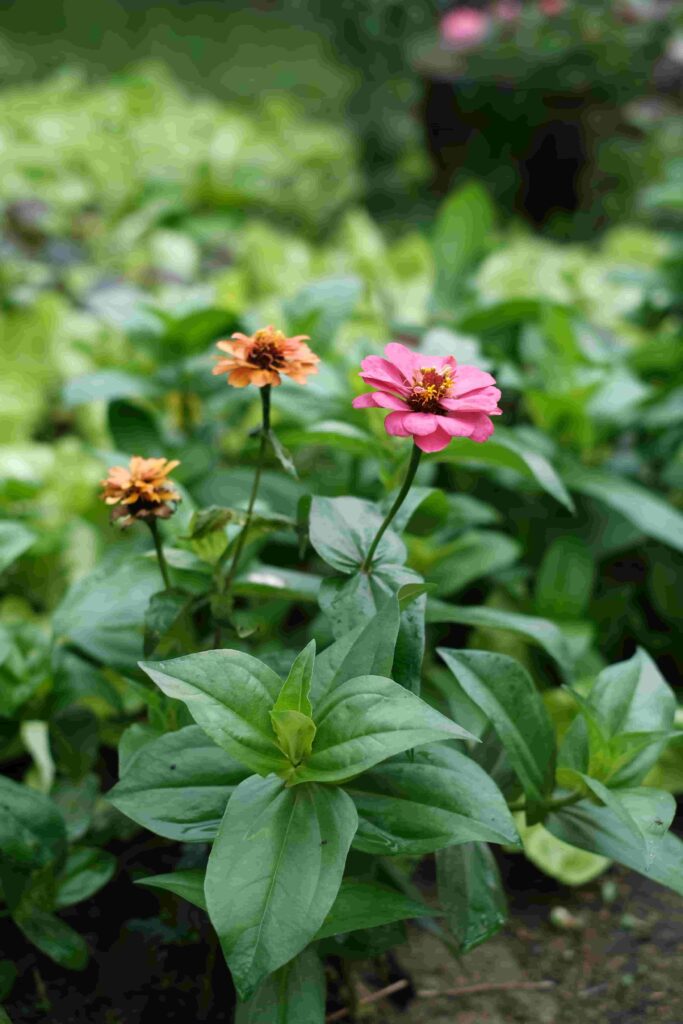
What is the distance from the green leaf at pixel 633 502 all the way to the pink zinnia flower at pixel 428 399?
57 cm

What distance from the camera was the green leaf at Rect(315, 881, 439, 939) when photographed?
31.3 inches

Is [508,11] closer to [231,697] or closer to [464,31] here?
[464,31]

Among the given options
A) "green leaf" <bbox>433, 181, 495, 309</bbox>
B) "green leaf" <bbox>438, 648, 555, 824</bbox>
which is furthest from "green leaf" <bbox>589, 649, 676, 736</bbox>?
"green leaf" <bbox>433, 181, 495, 309</bbox>

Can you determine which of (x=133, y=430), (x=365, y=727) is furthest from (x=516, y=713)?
(x=133, y=430)

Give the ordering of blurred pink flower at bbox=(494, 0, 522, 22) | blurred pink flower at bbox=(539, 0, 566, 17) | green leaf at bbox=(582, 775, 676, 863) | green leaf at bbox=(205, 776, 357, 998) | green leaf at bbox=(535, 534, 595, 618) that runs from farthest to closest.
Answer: blurred pink flower at bbox=(494, 0, 522, 22), blurred pink flower at bbox=(539, 0, 566, 17), green leaf at bbox=(535, 534, 595, 618), green leaf at bbox=(582, 775, 676, 863), green leaf at bbox=(205, 776, 357, 998)

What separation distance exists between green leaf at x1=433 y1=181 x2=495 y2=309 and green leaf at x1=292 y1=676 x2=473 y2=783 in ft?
3.76

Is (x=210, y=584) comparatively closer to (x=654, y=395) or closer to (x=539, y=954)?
(x=539, y=954)

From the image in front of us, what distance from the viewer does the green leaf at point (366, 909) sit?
0.80 metres

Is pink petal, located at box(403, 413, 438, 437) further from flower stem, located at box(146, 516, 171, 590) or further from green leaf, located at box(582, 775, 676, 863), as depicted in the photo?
green leaf, located at box(582, 775, 676, 863)

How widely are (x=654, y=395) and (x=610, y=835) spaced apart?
82cm

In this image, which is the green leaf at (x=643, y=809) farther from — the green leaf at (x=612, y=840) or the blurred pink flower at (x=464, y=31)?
the blurred pink flower at (x=464, y=31)

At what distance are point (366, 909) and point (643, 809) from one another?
0.25 m

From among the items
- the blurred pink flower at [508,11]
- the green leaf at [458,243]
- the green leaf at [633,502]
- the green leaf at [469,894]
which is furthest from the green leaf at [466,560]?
the blurred pink flower at [508,11]

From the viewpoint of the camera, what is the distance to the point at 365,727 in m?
0.74
